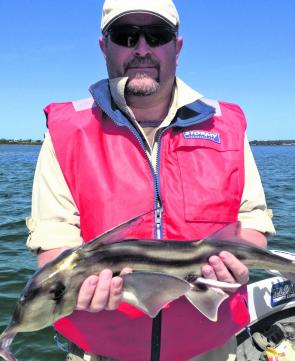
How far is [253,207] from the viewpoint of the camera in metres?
4.00

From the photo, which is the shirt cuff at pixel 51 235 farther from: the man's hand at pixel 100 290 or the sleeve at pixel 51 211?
the man's hand at pixel 100 290

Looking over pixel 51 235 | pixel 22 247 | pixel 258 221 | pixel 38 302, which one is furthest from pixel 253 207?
pixel 22 247

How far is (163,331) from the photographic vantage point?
11.8ft

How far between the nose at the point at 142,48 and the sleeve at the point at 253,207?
1303 millimetres

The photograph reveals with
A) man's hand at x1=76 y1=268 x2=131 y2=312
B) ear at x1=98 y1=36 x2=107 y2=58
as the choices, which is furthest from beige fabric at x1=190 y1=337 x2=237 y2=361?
ear at x1=98 y1=36 x2=107 y2=58

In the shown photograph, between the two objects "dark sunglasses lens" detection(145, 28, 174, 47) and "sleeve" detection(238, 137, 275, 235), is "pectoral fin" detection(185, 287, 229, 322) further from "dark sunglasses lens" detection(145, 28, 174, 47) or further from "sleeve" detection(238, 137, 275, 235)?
"dark sunglasses lens" detection(145, 28, 174, 47)

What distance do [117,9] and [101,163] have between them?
1.33 m

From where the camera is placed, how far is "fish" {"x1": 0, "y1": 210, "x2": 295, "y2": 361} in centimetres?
289

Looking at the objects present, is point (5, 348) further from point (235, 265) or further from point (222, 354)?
point (222, 354)

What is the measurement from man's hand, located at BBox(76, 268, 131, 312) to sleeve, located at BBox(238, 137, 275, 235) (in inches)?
55.8

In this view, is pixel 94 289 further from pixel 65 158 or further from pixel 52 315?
pixel 65 158

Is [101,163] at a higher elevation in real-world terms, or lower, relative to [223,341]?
higher

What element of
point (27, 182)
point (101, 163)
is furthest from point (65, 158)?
point (27, 182)

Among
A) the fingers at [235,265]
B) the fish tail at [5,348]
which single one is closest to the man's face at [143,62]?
the fingers at [235,265]
